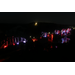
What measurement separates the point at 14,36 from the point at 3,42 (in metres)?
0.22

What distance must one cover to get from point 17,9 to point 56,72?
124 centimetres

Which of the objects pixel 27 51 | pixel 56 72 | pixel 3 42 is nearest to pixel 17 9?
pixel 3 42

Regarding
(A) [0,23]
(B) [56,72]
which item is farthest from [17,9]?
(B) [56,72]

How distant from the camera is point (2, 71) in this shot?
1.00 meters

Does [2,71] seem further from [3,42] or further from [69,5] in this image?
[69,5]

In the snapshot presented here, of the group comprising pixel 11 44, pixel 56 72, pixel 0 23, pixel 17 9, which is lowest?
pixel 56 72

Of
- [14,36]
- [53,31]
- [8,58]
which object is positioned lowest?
[8,58]

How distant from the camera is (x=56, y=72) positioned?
3.30 ft

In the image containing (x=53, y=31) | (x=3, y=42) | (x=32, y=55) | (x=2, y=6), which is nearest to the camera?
(x=2, y=6)

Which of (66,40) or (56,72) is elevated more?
(66,40)

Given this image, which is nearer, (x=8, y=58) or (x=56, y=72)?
(x=56, y=72)

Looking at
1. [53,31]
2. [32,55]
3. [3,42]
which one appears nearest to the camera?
[3,42]

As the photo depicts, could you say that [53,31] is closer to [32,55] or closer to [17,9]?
[32,55]

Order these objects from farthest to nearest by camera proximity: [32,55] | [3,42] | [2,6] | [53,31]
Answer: [53,31] < [32,55] < [3,42] < [2,6]
